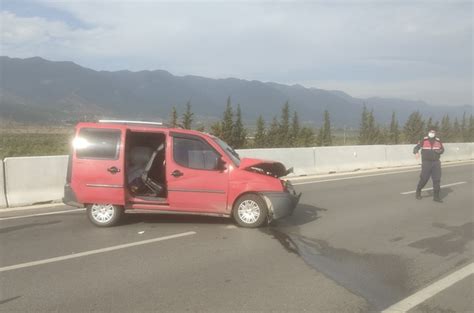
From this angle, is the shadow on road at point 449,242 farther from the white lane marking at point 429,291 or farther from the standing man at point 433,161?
the standing man at point 433,161

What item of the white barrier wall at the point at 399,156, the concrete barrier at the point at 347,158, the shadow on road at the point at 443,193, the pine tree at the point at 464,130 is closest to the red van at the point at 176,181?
the shadow on road at the point at 443,193

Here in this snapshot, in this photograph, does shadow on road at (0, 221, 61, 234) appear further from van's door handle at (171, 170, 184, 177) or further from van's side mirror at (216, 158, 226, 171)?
van's side mirror at (216, 158, 226, 171)

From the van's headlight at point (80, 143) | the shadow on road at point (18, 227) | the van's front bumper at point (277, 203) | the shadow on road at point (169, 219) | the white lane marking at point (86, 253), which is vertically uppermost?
the van's headlight at point (80, 143)

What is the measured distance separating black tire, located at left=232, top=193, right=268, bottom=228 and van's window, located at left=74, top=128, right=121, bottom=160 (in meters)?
2.28

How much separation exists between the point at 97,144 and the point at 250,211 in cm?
283

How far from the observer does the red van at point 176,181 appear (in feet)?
24.5

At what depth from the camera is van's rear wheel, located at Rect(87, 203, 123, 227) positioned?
762 cm

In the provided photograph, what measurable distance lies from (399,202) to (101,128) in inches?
283

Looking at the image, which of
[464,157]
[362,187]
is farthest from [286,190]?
[464,157]

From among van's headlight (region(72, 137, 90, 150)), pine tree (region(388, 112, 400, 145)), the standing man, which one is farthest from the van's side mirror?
pine tree (region(388, 112, 400, 145))

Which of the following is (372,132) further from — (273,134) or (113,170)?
(113,170)

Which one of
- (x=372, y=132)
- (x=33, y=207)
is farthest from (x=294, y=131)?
(x=33, y=207)

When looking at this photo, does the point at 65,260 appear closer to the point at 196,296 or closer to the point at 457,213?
the point at 196,296

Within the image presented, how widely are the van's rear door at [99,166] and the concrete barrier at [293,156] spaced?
7.42 meters
